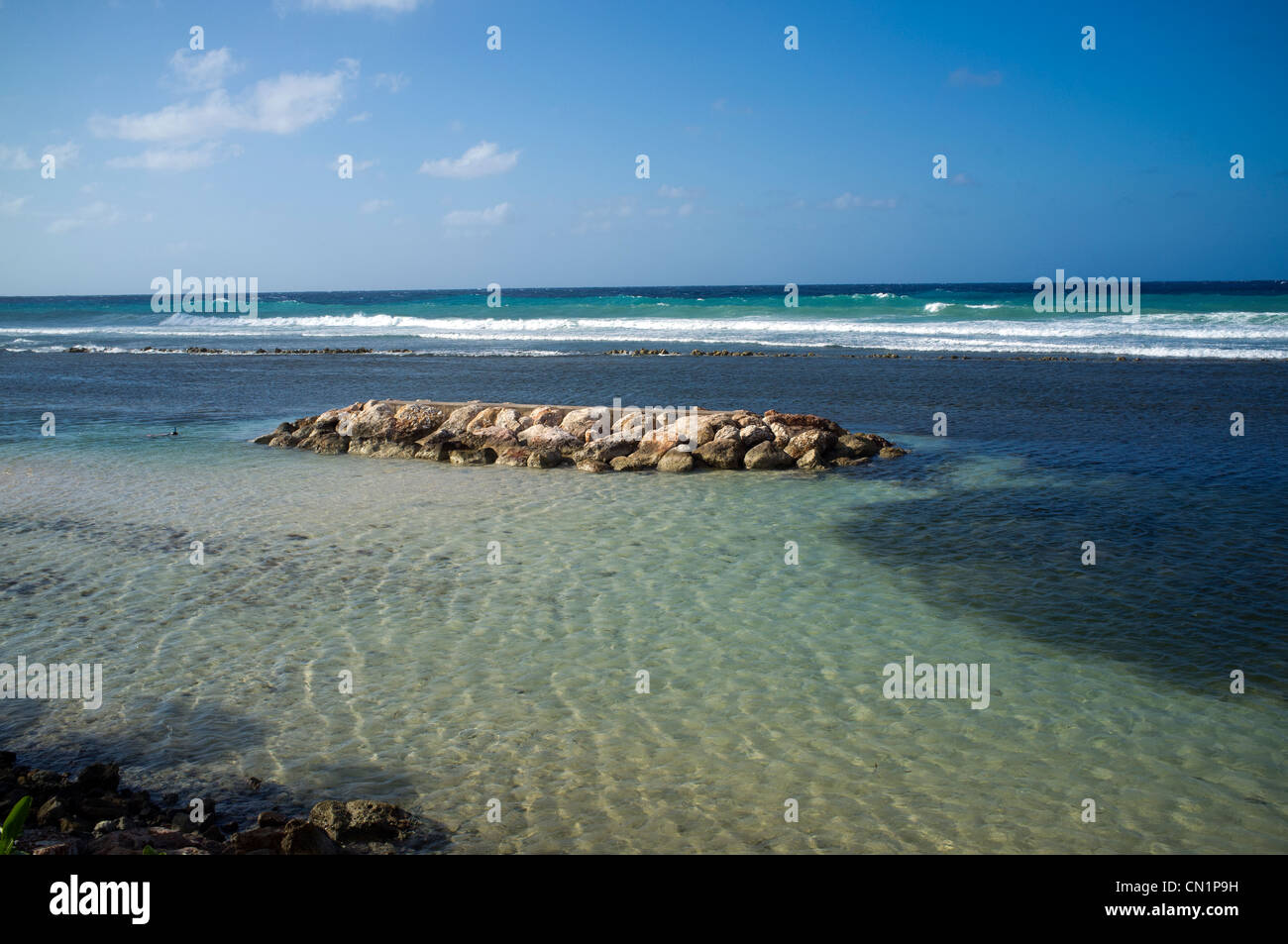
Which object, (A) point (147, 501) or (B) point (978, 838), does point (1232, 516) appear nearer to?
(B) point (978, 838)

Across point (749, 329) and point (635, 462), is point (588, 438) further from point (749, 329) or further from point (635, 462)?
point (749, 329)

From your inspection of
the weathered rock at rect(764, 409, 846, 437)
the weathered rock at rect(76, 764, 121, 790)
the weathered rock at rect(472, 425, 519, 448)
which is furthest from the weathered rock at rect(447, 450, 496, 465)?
the weathered rock at rect(76, 764, 121, 790)

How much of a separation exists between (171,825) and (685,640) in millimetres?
3546

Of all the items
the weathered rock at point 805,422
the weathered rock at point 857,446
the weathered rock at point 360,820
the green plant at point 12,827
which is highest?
the weathered rock at point 805,422

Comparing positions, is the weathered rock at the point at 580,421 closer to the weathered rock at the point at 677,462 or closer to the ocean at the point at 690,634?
the ocean at the point at 690,634

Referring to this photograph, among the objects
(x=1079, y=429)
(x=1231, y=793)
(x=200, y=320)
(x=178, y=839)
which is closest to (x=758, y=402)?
(x=1079, y=429)

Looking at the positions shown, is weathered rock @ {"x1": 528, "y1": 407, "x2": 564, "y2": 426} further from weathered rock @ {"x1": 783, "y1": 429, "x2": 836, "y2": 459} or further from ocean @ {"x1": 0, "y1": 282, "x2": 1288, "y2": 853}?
weathered rock @ {"x1": 783, "y1": 429, "x2": 836, "y2": 459}

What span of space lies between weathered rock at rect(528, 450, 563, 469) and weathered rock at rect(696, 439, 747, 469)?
2128 mm

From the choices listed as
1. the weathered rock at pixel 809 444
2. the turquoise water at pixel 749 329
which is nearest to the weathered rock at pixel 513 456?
the weathered rock at pixel 809 444

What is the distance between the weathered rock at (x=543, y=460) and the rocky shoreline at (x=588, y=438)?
0.01m

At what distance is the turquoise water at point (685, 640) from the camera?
4617mm

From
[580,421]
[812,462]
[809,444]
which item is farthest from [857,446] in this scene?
[580,421]

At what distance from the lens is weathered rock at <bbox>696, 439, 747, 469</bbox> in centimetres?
1311
